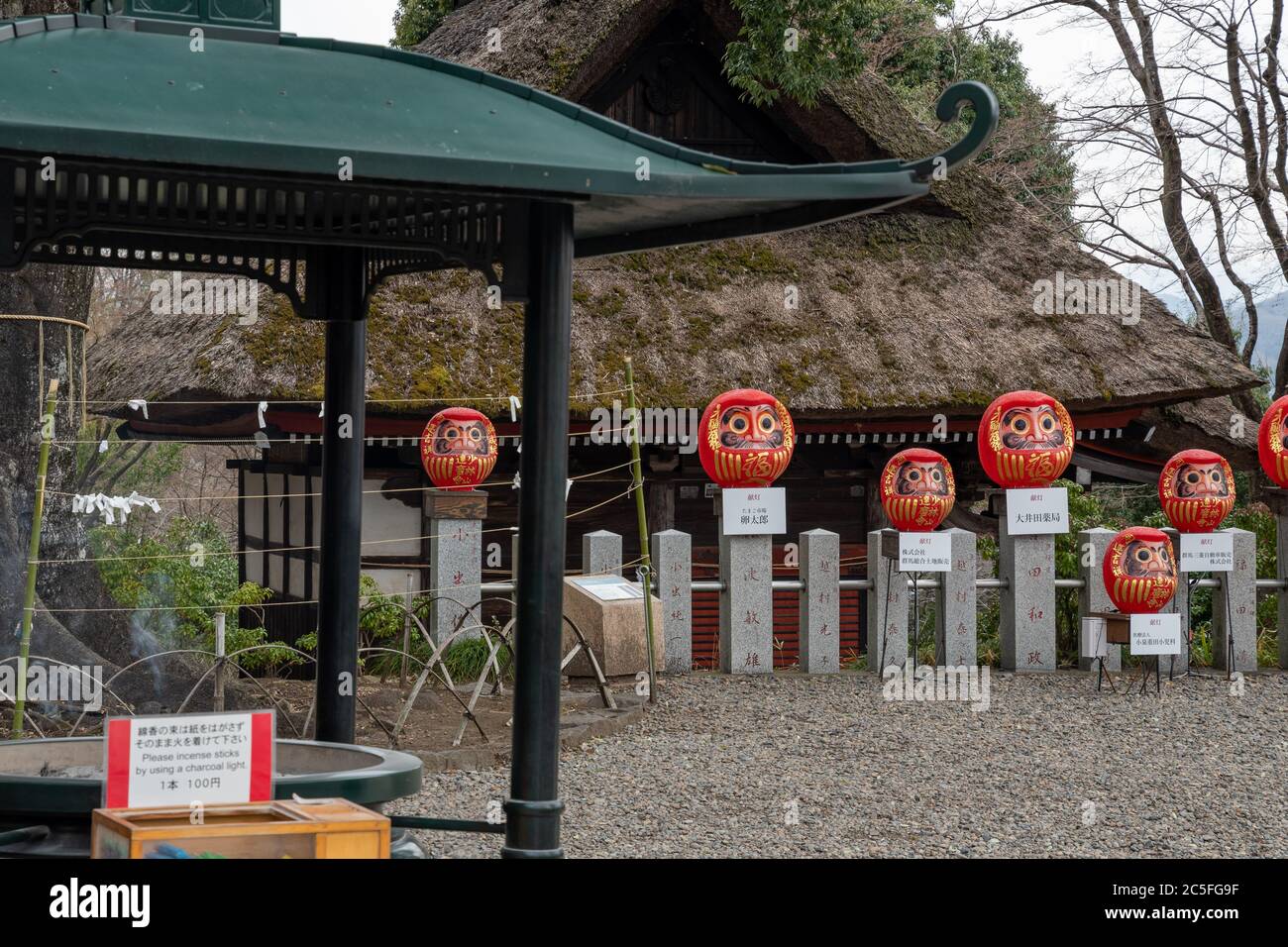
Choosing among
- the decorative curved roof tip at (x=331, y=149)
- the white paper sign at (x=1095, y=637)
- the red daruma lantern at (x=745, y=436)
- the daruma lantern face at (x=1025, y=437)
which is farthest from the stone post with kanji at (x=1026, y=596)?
the decorative curved roof tip at (x=331, y=149)

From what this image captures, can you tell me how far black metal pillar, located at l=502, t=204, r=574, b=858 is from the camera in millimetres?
3629

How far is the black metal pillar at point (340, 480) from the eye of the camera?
4.48 m

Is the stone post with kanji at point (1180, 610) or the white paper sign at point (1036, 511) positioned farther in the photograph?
the stone post with kanji at point (1180, 610)

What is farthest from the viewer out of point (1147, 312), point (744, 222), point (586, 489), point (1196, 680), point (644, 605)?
point (1147, 312)

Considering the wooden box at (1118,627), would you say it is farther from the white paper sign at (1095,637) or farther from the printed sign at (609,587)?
the printed sign at (609,587)

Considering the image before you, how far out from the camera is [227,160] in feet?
10.2

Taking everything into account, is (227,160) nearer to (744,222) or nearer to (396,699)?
(744,222)

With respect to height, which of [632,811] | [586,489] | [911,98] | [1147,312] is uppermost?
[911,98]

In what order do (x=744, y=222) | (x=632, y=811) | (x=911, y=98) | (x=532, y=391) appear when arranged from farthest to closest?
1. (x=911, y=98)
2. (x=632, y=811)
3. (x=744, y=222)
4. (x=532, y=391)

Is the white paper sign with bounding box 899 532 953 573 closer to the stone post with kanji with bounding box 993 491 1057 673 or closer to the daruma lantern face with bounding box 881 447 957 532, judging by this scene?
the daruma lantern face with bounding box 881 447 957 532

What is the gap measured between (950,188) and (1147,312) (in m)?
2.16

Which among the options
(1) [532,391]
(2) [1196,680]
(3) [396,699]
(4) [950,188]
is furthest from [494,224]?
(4) [950,188]

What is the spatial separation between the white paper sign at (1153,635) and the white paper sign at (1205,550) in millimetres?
947

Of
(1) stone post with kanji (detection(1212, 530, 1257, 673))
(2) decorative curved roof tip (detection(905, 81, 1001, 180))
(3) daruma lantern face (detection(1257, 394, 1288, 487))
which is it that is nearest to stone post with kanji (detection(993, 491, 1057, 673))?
(1) stone post with kanji (detection(1212, 530, 1257, 673))
